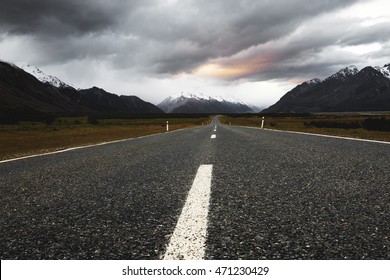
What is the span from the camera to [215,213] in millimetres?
2807

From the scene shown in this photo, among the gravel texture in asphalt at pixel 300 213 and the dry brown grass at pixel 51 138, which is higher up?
the gravel texture in asphalt at pixel 300 213

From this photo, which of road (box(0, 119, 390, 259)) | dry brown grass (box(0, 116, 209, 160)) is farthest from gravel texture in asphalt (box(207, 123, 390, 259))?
dry brown grass (box(0, 116, 209, 160))

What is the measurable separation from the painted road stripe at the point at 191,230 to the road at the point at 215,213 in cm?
4

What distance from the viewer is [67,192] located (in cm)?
401

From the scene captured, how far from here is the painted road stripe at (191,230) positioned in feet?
6.57

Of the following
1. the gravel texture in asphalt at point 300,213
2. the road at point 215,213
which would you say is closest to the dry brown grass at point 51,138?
the road at point 215,213

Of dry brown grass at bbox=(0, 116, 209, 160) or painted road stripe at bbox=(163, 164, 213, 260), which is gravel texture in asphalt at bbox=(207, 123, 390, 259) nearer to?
painted road stripe at bbox=(163, 164, 213, 260)

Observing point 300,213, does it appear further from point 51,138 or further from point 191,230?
point 51,138

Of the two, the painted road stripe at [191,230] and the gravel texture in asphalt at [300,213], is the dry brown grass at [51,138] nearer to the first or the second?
the painted road stripe at [191,230]

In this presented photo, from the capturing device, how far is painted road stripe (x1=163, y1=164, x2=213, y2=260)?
6.57ft

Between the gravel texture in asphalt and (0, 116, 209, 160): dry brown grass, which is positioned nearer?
the gravel texture in asphalt

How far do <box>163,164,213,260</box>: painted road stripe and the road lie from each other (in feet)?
0.13
